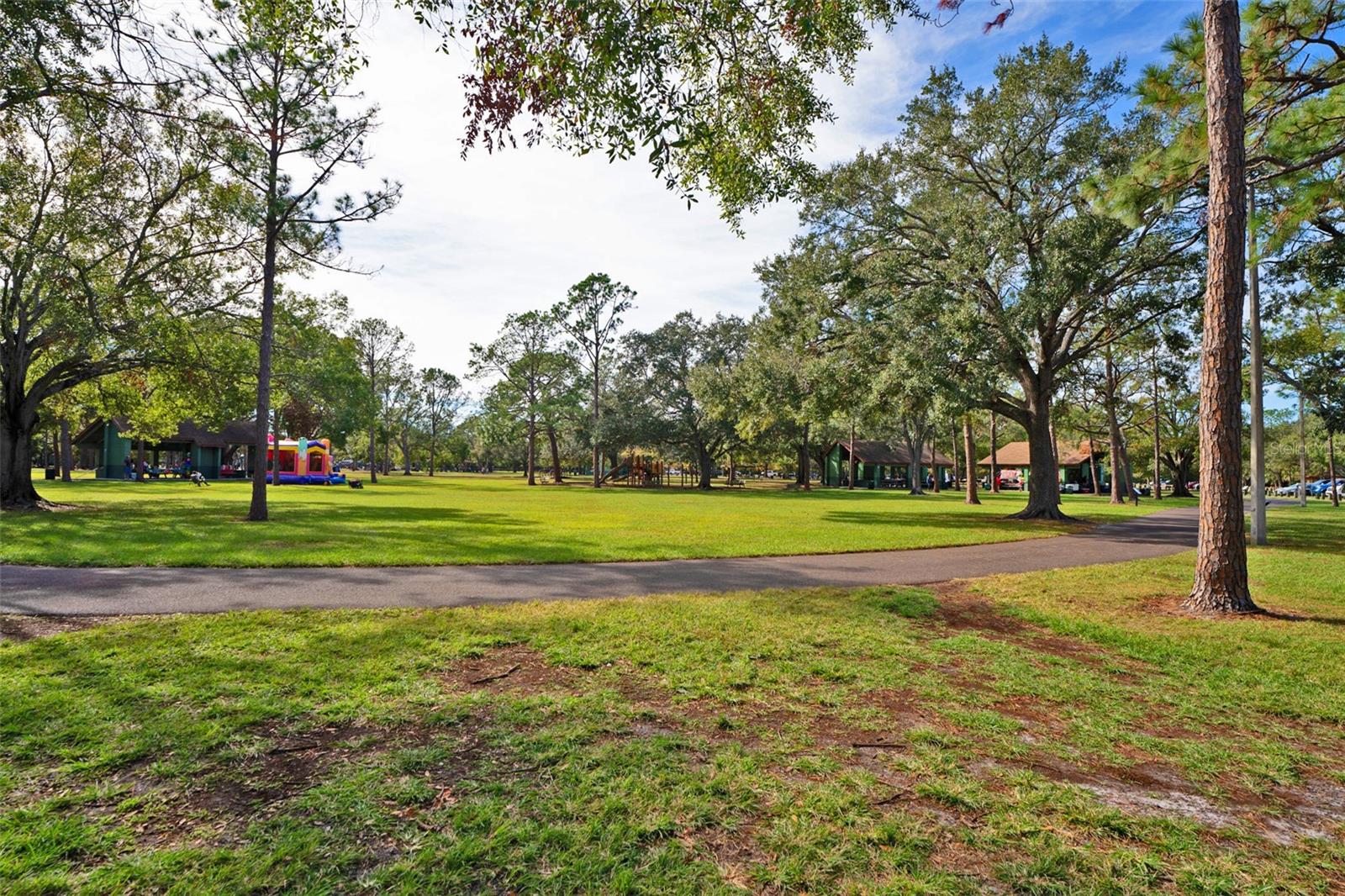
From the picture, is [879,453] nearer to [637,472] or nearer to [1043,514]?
[637,472]

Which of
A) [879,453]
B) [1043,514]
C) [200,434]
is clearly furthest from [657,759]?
[879,453]

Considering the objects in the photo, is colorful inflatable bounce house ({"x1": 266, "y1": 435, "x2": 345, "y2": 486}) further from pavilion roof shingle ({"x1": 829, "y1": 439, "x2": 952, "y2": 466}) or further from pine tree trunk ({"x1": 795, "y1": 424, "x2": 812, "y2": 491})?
pavilion roof shingle ({"x1": 829, "y1": 439, "x2": 952, "y2": 466})

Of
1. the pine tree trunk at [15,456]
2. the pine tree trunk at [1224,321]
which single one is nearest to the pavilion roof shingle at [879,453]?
the pine tree trunk at [1224,321]

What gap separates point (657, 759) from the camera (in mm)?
3361

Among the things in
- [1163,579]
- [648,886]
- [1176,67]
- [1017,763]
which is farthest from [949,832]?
[1176,67]

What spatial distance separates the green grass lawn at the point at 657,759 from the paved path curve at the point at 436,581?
1019 mm

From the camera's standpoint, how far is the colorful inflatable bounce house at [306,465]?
45375mm

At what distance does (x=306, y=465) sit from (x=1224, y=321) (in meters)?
51.5

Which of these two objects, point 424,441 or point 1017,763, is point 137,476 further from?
point 1017,763

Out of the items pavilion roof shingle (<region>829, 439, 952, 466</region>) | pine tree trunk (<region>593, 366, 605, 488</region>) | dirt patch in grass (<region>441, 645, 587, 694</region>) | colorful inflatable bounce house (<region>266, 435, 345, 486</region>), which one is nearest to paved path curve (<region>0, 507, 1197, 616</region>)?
dirt patch in grass (<region>441, 645, 587, 694</region>)

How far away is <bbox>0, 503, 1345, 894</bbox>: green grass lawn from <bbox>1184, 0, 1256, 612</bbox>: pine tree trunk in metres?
1.35

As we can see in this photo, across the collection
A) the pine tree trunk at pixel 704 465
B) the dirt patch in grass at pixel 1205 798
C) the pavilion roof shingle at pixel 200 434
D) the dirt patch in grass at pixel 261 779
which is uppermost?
the pavilion roof shingle at pixel 200 434

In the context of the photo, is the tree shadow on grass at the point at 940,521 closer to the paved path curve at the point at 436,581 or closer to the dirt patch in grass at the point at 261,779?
the paved path curve at the point at 436,581

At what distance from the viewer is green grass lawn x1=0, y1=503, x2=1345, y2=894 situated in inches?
96.7
